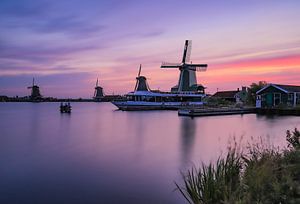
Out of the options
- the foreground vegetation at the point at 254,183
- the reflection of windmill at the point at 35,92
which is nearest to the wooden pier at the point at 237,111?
the foreground vegetation at the point at 254,183

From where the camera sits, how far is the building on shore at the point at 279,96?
44344 millimetres

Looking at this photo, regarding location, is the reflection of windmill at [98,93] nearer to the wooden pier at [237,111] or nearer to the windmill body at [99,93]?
the windmill body at [99,93]

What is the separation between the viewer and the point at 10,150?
1703cm

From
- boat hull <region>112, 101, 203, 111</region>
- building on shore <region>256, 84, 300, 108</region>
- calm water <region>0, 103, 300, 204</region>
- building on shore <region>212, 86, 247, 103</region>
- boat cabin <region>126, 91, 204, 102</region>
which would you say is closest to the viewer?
calm water <region>0, 103, 300, 204</region>

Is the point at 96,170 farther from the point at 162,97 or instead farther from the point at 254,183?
the point at 162,97

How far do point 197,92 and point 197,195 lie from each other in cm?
6205

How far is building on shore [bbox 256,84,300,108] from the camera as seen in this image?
44.3m

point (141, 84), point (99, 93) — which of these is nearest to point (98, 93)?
point (99, 93)

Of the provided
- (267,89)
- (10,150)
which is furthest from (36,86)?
(10,150)

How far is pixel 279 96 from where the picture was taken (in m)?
45.2

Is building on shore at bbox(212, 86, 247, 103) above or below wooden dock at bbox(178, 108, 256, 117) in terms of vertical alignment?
above

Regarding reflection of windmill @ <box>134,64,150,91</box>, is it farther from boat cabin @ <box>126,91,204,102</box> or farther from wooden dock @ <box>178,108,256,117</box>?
wooden dock @ <box>178,108,256,117</box>


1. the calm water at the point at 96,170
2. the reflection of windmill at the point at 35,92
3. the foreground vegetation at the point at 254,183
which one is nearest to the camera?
the foreground vegetation at the point at 254,183

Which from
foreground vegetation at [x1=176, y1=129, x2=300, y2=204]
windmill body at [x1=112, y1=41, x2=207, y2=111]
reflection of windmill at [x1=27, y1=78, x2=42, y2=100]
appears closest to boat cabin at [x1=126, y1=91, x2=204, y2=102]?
windmill body at [x1=112, y1=41, x2=207, y2=111]
